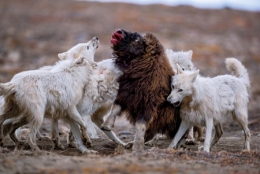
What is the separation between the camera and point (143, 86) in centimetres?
1008

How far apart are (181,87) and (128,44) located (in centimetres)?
151

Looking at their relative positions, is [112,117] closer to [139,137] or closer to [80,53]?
[139,137]

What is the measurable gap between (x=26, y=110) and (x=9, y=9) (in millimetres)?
33268

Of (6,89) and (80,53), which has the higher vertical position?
(80,53)

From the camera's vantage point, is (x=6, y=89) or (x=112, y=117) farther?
(x=112, y=117)

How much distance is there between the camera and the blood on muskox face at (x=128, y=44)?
1037 cm

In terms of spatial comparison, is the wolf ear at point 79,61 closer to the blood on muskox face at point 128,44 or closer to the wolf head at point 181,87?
the blood on muskox face at point 128,44

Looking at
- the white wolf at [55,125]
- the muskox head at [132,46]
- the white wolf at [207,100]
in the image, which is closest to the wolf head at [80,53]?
the white wolf at [55,125]

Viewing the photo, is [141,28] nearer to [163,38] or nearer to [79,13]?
[163,38]

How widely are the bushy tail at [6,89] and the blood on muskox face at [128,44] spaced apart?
2.45m

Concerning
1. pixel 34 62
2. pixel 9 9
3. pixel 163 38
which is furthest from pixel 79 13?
pixel 34 62

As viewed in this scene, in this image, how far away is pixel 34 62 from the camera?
2652 centimetres

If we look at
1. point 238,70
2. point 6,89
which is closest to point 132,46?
point 6,89

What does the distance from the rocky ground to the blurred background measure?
58mm
